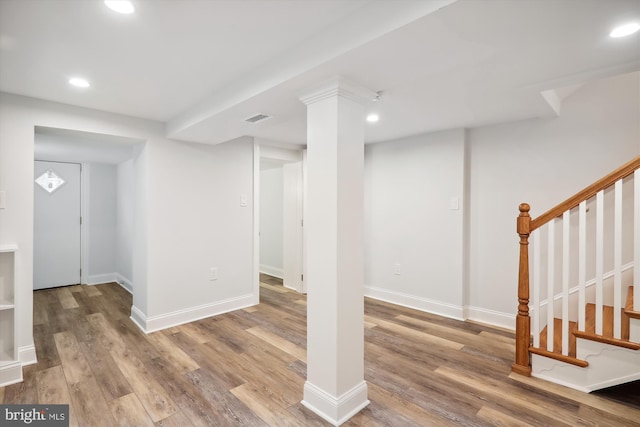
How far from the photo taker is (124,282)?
532 cm

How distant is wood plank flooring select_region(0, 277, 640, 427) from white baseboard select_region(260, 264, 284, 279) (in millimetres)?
2117

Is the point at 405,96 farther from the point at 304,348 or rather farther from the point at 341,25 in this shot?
the point at 304,348

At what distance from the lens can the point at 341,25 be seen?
5.21 feet

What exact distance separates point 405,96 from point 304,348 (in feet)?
7.78

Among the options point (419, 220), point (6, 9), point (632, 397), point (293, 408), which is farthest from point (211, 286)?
point (632, 397)

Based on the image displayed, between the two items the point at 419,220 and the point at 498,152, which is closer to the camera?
the point at 498,152

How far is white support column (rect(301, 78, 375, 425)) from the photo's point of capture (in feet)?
6.22

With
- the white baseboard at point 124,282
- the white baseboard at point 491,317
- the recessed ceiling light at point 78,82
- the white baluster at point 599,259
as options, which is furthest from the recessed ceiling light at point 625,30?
the white baseboard at point 124,282

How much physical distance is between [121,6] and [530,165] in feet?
11.6

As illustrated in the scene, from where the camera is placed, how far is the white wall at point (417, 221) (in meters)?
3.61

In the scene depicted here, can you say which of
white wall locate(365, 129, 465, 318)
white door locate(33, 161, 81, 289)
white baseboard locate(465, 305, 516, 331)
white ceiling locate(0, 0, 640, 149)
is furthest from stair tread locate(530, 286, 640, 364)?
white door locate(33, 161, 81, 289)

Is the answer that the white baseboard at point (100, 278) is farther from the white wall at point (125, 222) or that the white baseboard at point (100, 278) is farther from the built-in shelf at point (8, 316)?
the built-in shelf at point (8, 316)

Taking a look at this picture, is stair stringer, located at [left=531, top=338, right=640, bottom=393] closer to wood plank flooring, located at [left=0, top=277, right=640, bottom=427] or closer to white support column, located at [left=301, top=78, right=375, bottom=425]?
wood plank flooring, located at [left=0, top=277, right=640, bottom=427]

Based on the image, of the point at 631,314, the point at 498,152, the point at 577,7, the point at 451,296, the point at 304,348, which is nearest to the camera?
the point at 577,7
